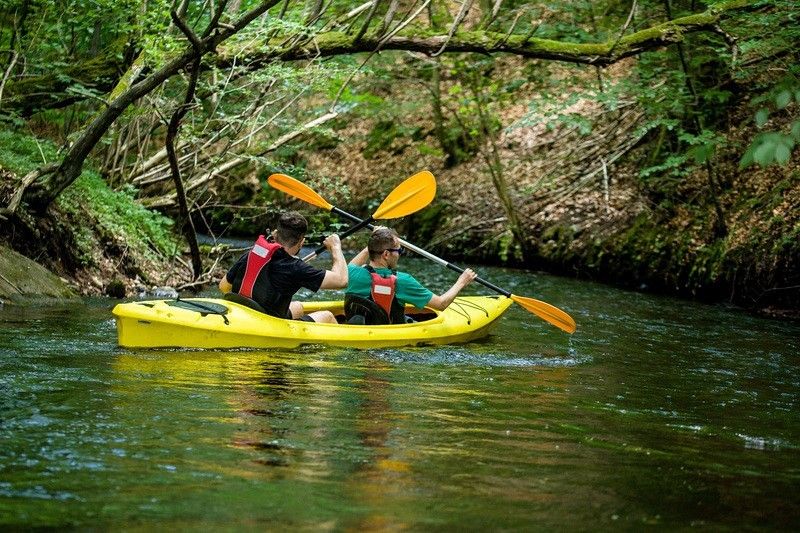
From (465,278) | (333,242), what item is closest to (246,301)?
(333,242)

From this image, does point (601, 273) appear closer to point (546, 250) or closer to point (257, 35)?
point (546, 250)

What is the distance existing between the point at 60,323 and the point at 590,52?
5.29 m

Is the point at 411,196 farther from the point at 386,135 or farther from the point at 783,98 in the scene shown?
the point at 386,135

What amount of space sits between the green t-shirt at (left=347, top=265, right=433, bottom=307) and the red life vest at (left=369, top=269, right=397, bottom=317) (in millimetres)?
31

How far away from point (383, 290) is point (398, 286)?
0.14m

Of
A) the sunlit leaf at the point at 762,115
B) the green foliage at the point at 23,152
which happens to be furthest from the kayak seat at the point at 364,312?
the sunlit leaf at the point at 762,115

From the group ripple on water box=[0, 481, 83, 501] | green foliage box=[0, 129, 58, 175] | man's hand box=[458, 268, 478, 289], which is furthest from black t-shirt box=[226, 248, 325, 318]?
ripple on water box=[0, 481, 83, 501]

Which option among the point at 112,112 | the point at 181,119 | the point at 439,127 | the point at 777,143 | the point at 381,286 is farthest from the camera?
the point at 439,127

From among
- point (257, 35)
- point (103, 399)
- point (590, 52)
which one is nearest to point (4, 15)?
point (257, 35)

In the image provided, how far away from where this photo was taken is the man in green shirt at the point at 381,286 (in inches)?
277

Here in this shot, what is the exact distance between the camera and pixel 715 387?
610cm

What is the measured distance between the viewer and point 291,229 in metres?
6.45

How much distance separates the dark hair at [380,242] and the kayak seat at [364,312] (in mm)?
336

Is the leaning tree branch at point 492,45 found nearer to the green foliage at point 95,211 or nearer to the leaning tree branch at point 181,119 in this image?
the leaning tree branch at point 181,119
